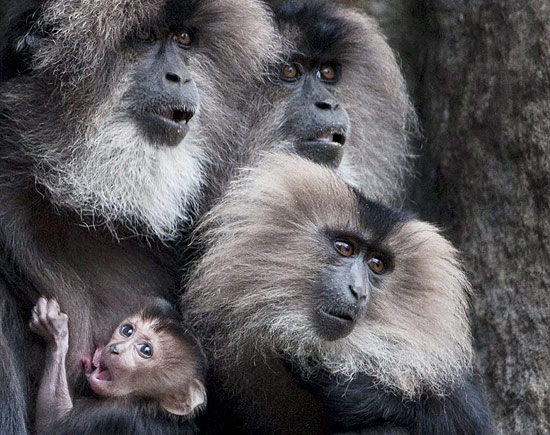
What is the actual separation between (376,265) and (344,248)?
140mm

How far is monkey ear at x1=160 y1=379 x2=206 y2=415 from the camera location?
382 centimetres

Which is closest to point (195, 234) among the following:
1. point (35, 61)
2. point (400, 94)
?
point (35, 61)

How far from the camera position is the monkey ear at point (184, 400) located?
3822mm

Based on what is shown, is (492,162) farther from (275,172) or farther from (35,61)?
(35,61)

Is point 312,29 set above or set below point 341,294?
above

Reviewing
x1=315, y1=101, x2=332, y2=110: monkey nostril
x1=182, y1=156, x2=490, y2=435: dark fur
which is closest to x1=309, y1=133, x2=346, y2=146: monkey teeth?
x1=315, y1=101, x2=332, y2=110: monkey nostril

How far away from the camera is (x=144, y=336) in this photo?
3.87 m

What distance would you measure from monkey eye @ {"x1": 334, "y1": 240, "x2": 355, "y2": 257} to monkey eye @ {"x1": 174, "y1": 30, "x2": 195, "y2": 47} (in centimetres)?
93

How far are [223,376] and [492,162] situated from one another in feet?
5.54

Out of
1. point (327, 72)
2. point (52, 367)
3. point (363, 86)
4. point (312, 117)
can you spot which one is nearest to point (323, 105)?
point (312, 117)

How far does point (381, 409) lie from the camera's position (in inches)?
152

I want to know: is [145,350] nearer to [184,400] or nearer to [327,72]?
[184,400]

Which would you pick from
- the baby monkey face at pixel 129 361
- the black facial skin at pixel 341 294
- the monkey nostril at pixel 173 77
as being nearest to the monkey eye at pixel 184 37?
the monkey nostril at pixel 173 77

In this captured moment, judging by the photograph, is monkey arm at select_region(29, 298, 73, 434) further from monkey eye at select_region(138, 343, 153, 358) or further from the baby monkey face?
monkey eye at select_region(138, 343, 153, 358)
